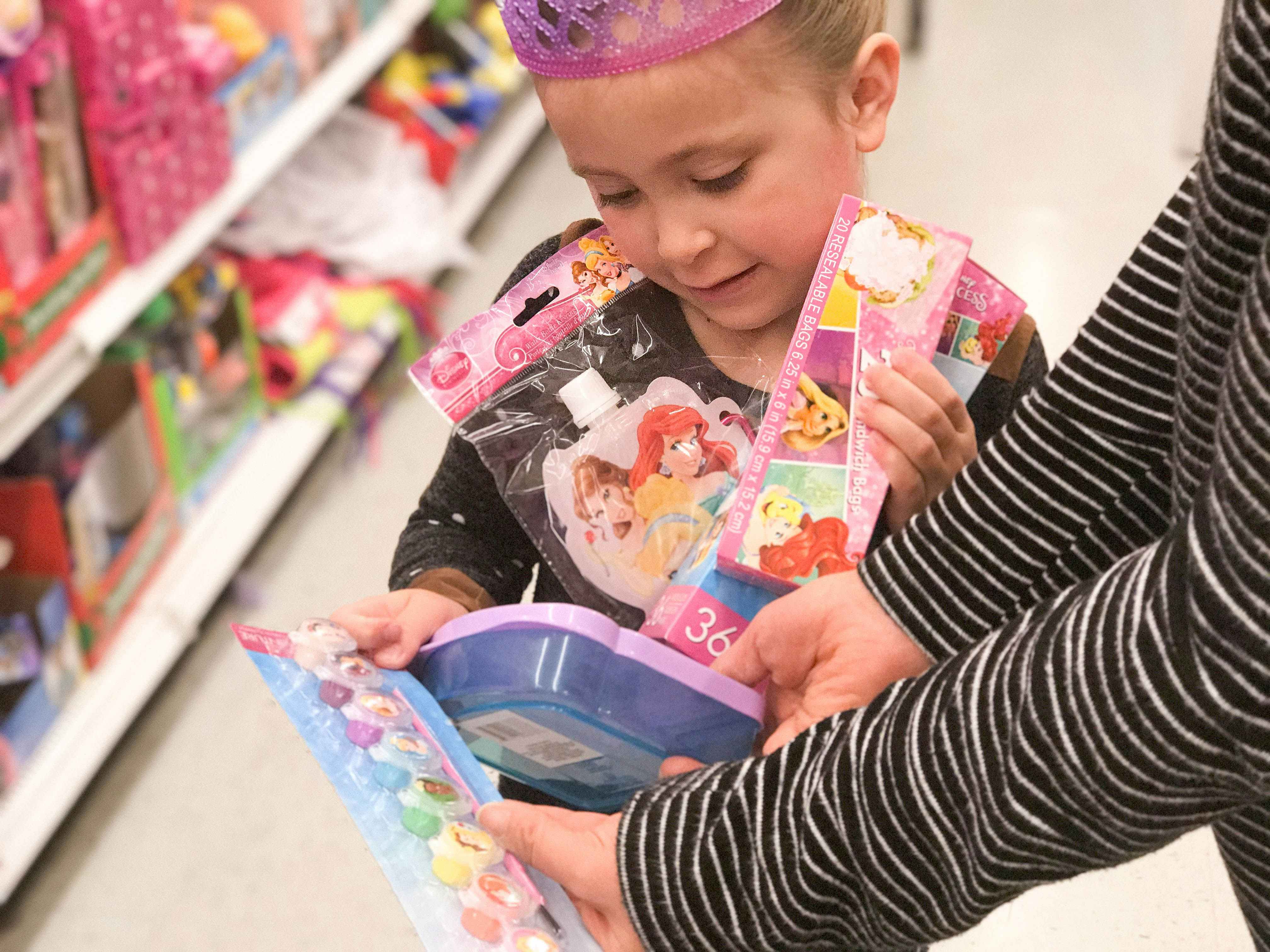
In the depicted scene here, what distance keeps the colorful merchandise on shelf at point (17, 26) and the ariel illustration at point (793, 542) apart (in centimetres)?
100

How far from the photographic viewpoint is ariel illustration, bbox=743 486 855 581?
0.64 m

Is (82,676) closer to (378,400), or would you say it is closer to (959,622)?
(378,400)

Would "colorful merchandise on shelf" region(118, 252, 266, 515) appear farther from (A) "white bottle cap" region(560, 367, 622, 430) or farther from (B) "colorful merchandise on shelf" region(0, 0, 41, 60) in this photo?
(A) "white bottle cap" region(560, 367, 622, 430)

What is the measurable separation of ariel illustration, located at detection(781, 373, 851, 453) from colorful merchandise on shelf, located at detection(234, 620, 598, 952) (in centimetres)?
24

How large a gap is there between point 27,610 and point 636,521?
3.24 ft

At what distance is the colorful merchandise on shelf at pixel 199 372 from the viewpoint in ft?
5.37

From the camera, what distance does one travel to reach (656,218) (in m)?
0.67

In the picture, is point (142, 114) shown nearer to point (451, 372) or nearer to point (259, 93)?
point (259, 93)

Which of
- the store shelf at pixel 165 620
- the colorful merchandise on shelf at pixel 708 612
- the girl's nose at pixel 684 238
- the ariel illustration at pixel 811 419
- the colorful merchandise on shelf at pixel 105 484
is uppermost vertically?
the girl's nose at pixel 684 238

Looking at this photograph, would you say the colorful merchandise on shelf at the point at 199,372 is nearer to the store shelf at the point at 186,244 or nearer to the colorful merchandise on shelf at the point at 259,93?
the store shelf at the point at 186,244

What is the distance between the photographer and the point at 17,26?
1.22 metres

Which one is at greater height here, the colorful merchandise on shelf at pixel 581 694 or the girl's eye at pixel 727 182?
the girl's eye at pixel 727 182

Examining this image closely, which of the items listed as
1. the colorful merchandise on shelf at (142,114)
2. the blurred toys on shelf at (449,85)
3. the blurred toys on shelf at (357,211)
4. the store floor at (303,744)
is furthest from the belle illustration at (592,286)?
the blurred toys on shelf at (449,85)

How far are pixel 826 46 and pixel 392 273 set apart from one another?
65.6 inches
